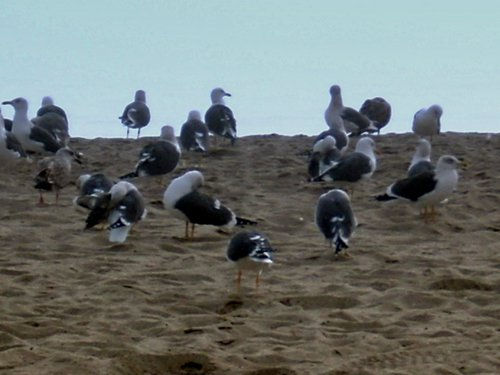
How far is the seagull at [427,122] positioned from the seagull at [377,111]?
240cm

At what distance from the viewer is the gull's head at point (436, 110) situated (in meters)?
20.6

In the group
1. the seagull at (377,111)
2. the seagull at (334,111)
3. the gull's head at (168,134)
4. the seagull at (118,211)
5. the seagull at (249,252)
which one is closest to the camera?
the seagull at (249,252)

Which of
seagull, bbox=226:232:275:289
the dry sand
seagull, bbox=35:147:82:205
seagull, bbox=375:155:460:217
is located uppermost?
seagull, bbox=375:155:460:217

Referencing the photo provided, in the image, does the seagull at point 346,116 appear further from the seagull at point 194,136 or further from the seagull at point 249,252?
the seagull at point 249,252

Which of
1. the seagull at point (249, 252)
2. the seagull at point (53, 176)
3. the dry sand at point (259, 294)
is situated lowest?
the dry sand at point (259, 294)

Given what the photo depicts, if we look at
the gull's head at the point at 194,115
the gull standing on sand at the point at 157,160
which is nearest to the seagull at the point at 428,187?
the gull standing on sand at the point at 157,160

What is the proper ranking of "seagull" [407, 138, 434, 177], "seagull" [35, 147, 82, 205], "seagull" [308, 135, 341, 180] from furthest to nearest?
"seagull" [308, 135, 341, 180], "seagull" [407, 138, 434, 177], "seagull" [35, 147, 82, 205]

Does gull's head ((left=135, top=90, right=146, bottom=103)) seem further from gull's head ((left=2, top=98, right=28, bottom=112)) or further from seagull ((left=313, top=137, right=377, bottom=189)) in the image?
seagull ((left=313, top=137, right=377, bottom=189))

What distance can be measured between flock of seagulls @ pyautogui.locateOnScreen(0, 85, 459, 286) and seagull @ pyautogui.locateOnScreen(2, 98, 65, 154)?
0.05 feet

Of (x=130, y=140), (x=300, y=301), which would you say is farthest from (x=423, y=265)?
(x=130, y=140)

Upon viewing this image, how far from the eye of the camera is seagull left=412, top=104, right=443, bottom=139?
20.4m

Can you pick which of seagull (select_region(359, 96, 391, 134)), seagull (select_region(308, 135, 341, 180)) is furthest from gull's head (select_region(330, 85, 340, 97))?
seagull (select_region(308, 135, 341, 180))

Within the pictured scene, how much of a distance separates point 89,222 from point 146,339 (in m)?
4.44

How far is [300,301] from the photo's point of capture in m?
8.85
